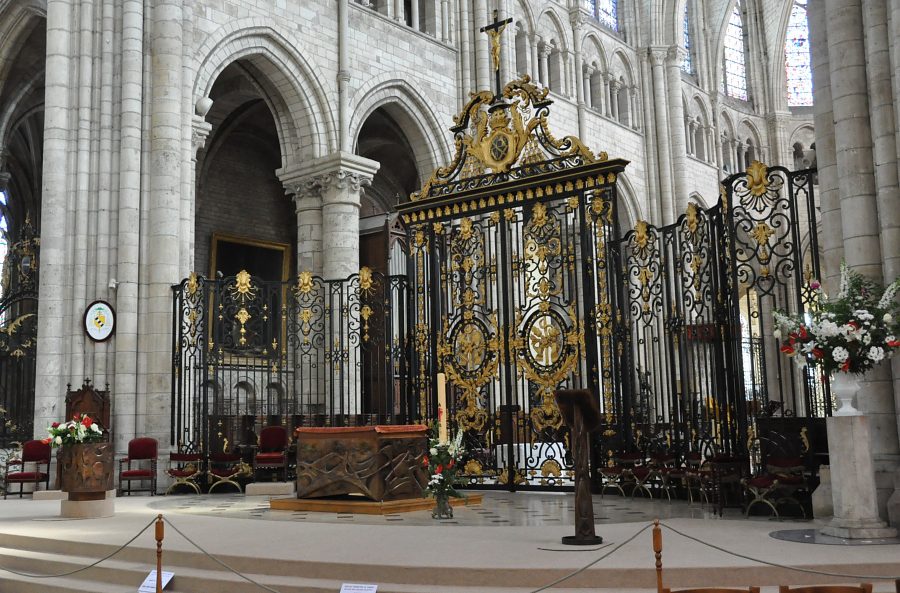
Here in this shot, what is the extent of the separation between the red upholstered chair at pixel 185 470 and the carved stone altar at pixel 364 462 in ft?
10.8

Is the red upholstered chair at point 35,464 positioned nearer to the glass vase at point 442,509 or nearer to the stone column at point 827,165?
the glass vase at point 442,509

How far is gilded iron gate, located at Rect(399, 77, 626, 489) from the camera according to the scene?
1112 cm

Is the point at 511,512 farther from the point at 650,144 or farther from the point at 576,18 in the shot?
the point at 650,144

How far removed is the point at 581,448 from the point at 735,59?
101ft

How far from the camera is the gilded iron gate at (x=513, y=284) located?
11.1 meters

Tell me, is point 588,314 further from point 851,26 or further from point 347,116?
point 347,116

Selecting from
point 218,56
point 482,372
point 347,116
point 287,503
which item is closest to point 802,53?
point 347,116

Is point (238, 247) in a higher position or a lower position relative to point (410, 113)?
lower

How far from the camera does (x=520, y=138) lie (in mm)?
11828

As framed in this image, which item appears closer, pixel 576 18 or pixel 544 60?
pixel 544 60

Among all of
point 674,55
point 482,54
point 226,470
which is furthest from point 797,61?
point 226,470

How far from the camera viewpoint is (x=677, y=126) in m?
29.0

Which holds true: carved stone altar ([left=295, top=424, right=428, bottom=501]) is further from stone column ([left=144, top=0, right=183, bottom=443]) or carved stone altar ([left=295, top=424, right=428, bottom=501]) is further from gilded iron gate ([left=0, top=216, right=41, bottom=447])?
gilded iron gate ([left=0, top=216, right=41, bottom=447])

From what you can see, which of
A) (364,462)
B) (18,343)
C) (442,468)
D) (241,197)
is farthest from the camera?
(241,197)
